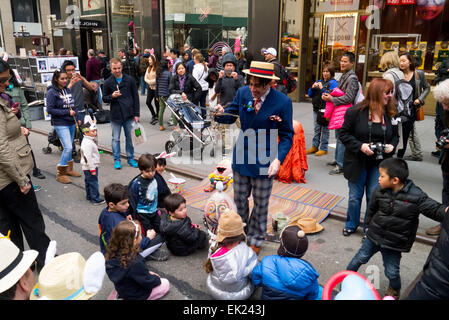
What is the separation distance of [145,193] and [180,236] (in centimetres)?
77

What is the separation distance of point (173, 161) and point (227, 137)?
5.21ft

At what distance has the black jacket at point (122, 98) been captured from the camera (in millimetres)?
6965

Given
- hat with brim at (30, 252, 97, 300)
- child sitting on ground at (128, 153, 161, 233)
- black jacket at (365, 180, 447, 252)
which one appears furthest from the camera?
child sitting on ground at (128, 153, 161, 233)

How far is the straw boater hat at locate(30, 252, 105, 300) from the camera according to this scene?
2.05 m

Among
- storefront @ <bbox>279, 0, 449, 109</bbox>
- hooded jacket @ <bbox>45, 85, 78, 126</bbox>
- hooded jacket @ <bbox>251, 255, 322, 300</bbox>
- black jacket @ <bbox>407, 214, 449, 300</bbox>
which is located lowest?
hooded jacket @ <bbox>251, 255, 322, 300</bbox>

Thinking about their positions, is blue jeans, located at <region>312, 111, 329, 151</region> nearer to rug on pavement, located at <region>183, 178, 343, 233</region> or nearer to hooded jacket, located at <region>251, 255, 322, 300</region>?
rug on pavement, located at <region>183, 178, 343, 233</region>

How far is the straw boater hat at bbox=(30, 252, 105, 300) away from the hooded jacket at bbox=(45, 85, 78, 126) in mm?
4787

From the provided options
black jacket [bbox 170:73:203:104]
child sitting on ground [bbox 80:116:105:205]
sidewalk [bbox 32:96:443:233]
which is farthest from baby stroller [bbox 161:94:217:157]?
child sitting on ground [bbox 80:116:105:205]

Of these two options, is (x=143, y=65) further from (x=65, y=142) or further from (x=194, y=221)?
(x=194, y=221)

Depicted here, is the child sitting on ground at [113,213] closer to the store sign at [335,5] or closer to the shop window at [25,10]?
the store sign at [335,5]

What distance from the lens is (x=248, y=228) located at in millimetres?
4344

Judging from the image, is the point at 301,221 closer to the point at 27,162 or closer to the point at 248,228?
the point at 248,228

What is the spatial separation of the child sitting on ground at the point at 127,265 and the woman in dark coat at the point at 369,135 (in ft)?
8.47

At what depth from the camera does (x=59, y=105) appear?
20.9 ft
